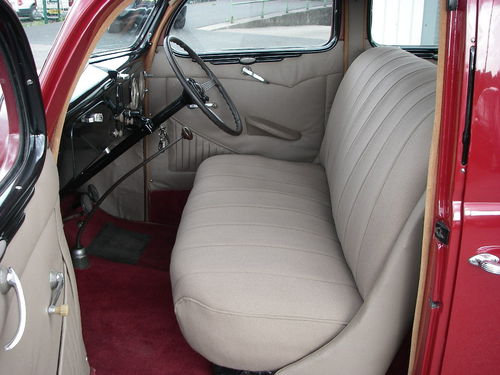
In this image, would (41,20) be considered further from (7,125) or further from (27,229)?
(27,229)

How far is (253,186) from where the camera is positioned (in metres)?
2.31

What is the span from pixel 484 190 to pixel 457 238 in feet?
0.38

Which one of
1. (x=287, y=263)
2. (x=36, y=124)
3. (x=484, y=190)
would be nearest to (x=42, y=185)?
(x=36, y=124)

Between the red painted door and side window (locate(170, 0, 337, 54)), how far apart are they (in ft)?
5.72

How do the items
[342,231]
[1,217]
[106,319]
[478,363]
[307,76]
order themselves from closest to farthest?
[1,217], [478,363], [342,231], [106,319], [307,76]

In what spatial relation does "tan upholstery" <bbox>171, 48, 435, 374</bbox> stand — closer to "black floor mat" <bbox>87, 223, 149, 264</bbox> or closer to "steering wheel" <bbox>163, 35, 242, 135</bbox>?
"steering wheel" <bbox>163, 35, 242, 135</bbox>

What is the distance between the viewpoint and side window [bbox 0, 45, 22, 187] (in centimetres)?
105

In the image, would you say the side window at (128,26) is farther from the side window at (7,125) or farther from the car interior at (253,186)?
the side window at (7,125)

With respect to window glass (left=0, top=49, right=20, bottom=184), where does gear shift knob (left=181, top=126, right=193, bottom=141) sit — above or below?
below

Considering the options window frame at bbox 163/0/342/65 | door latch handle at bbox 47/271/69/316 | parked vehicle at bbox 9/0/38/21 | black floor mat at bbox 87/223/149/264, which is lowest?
black floor mat at bbox 87/223/149/264

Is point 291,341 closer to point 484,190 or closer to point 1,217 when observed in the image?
point 484,190

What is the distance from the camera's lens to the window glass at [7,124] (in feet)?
3.46

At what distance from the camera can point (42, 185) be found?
1.12 metres

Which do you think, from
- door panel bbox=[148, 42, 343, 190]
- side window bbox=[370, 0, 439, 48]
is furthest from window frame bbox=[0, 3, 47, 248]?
side window bbox=[370, 0, 439, 48]
